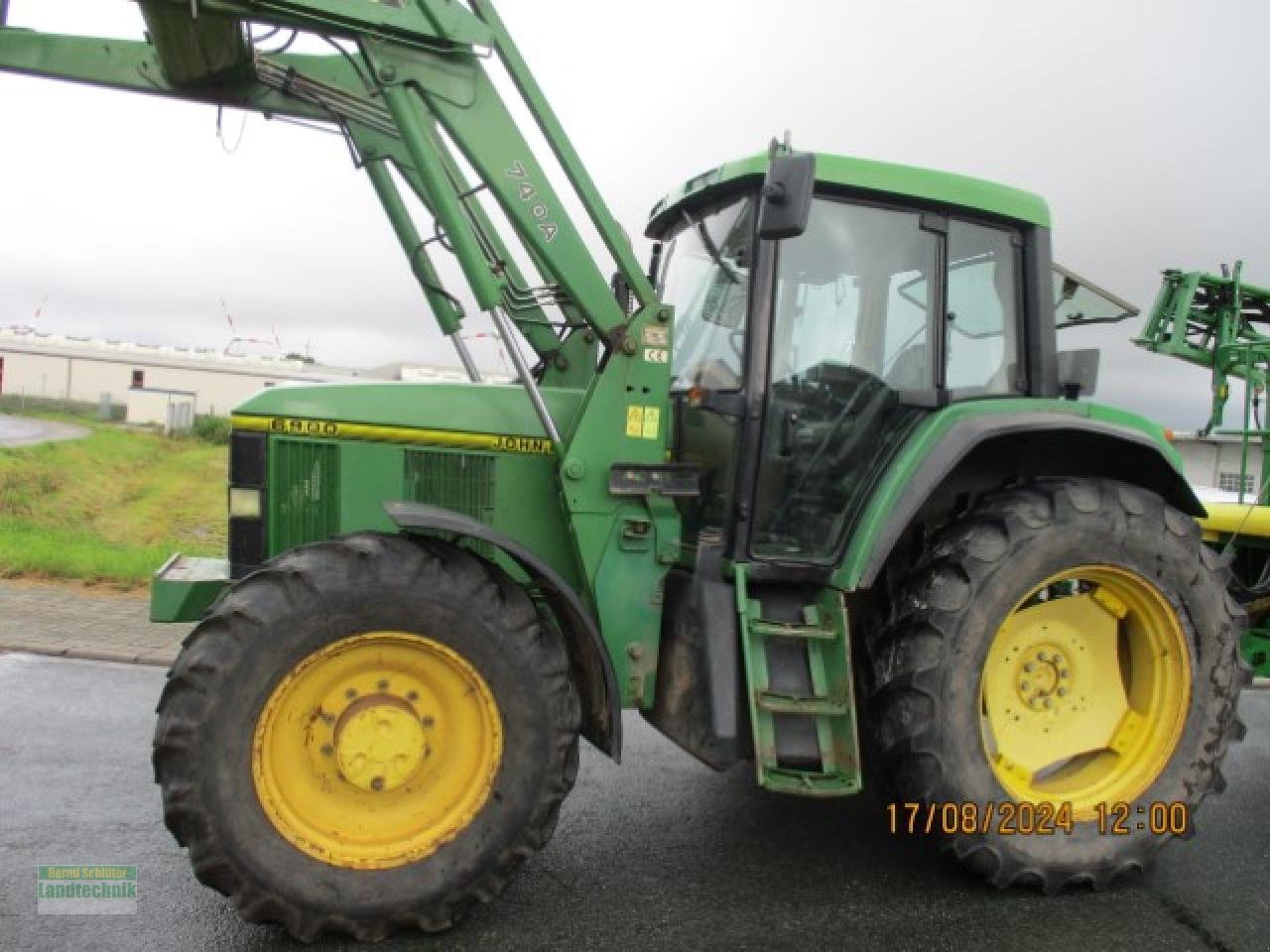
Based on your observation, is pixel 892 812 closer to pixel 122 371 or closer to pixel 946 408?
pixel 946 408

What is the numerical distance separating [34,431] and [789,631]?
102 feet

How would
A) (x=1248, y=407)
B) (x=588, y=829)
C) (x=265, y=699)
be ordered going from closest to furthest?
(x=265, y=699) → (x=588, y=829) → (x=1248, y=407)

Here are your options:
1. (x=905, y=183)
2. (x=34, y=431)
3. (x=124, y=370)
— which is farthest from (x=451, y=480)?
(x=124, y=370)

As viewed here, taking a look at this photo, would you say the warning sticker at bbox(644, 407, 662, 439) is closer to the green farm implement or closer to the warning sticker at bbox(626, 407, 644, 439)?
the warning sticker at bbox(626, 407, 644, 439)

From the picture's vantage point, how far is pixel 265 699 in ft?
9.56

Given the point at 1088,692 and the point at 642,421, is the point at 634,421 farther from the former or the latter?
the point at 1088,692

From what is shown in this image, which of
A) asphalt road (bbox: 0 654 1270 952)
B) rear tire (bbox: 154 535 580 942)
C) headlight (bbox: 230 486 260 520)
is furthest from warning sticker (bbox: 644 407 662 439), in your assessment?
asphalt road (bbox: 0 654 1270 952)

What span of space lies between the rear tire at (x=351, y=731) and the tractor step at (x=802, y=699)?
639 mm

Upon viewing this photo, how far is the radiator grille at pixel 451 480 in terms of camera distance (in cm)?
363

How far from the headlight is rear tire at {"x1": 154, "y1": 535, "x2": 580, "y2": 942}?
0.68 m

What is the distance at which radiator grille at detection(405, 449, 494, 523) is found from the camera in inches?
143

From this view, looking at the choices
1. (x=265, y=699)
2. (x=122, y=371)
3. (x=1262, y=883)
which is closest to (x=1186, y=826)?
(x=1262, y=883)

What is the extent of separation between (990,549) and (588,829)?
1.92m

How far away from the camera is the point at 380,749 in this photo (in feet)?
10.1
